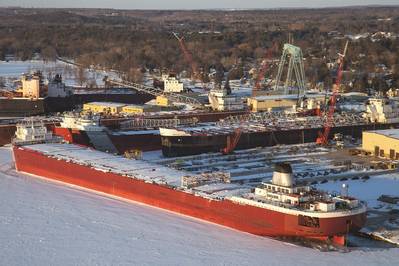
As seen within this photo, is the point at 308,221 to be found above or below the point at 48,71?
below

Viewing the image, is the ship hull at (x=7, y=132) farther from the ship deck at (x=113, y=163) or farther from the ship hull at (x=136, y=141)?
the ship deck at (x=113, y=163)

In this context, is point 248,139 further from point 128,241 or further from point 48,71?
point 48,71

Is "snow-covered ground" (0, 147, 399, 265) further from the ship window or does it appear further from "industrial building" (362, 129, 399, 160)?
"industrial building" (362, 129, 399, 160)

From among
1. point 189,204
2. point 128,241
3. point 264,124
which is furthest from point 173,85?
point 128,241

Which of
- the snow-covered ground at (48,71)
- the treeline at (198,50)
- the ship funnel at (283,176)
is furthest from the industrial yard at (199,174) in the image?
the treeline at (198,50)

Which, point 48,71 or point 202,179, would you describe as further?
point 48,71

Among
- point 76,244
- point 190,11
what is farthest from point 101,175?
point 190,11
